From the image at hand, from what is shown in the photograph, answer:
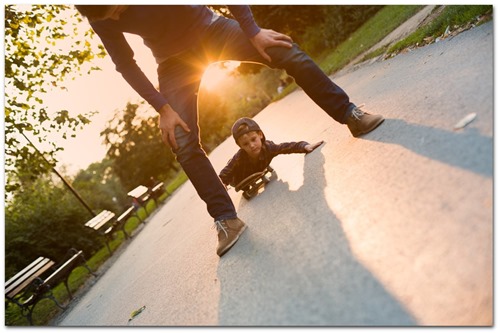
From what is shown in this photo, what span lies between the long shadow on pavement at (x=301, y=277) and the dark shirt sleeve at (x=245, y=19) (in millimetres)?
1286

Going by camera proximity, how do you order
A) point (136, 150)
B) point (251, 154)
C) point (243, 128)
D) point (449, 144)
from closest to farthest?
point (449, 144) → point (243, 128) → point (251, 154) → point (136, 150)

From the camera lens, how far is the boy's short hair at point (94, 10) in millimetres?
2693

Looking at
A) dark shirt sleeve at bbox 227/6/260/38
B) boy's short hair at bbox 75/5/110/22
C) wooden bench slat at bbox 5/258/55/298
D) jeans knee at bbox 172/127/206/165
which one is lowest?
wooden bench slat at bbox 5/258/55/298

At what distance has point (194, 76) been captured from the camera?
10.2 feet

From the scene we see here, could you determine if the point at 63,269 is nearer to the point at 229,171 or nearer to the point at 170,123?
the point at 229,171

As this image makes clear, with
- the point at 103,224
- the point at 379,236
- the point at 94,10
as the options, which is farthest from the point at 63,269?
the point at 379,236

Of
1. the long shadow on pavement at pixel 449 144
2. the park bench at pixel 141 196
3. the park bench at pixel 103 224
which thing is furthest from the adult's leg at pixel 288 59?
the park bench at pixel 141 196

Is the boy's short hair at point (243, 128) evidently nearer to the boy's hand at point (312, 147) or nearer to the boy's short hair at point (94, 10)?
the boy's hand at point (312, 147)

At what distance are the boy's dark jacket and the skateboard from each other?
13cm

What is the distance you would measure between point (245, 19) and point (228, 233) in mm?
1699

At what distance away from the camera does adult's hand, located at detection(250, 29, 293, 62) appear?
2.87 metres

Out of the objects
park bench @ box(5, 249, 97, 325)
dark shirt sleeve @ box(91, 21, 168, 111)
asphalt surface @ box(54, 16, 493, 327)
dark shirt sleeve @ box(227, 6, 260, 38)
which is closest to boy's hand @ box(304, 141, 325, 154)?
asphalt surface @ box(54, 16, 493, 327)

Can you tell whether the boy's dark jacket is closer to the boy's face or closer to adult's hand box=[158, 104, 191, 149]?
the boy's face
